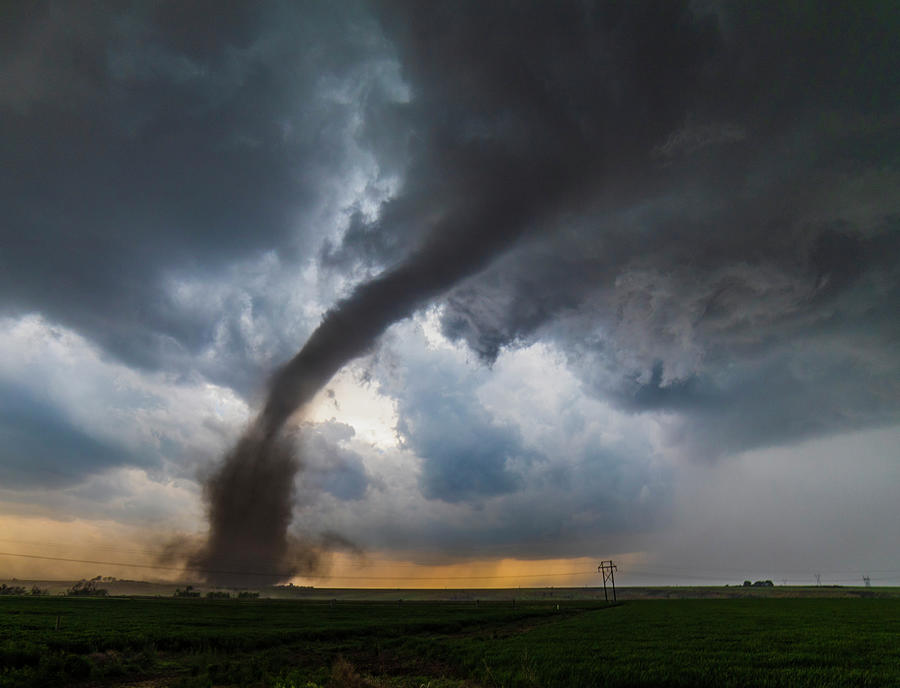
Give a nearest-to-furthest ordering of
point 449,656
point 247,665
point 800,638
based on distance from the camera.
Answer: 1. point 247,665
2. point 449,656
3. point 800,638

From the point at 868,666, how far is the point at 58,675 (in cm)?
4144

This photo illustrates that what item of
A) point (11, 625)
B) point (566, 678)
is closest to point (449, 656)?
point (566, 678)

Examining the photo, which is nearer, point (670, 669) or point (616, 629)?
point (670, 669)

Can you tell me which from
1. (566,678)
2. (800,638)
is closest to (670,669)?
(566,678)

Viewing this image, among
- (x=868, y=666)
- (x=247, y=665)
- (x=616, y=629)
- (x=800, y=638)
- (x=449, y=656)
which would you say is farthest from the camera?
(x=616, y=629)

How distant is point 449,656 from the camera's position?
1291 inches

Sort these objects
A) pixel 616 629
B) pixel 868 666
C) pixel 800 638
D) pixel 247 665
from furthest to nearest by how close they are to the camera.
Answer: pixel 616 629 → pixel 800 638 → pixel 247 665 → pixel 868 666

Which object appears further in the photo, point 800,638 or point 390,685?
point 800,638

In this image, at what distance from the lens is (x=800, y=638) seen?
35.7m

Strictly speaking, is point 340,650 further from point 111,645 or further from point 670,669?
point 670,669

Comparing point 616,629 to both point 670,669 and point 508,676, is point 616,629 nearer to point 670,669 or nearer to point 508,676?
point 670,669

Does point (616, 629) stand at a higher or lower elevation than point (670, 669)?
lower

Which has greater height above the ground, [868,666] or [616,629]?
[868,666]

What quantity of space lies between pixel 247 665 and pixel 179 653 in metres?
14.5
